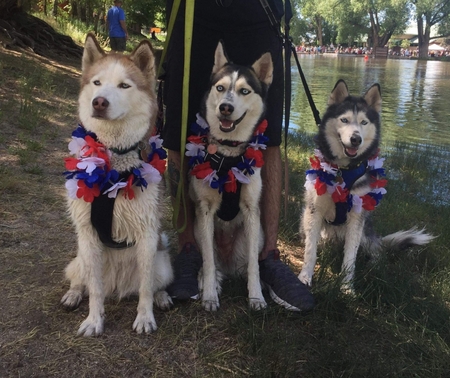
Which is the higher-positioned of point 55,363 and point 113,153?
point 113,153

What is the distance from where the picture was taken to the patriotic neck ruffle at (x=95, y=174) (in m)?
2.32

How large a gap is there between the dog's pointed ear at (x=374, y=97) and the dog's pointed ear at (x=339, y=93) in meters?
0.17

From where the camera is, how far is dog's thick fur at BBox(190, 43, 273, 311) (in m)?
A: 2.76

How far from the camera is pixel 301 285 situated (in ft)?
9.16

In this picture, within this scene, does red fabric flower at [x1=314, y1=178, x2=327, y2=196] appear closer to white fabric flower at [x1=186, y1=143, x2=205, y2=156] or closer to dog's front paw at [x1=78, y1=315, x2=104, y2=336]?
white fabric flower at [x1=186, y1=143, x2=205, y2=156]

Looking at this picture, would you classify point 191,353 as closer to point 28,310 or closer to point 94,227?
point 94,227

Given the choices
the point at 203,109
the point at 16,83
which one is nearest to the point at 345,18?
the point at 16,83

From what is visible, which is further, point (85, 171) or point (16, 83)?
point (16, 83)

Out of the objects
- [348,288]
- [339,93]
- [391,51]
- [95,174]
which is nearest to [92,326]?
[95,174]

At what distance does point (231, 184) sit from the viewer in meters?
2.80

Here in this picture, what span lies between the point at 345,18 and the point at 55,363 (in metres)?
72.6

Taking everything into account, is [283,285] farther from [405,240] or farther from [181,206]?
[405,240]

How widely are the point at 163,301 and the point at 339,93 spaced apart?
7.53ft

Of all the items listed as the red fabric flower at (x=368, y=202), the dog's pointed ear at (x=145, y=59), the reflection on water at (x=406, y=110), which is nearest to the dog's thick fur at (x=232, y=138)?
the dog's pointed ear at (x=145, y=59)
